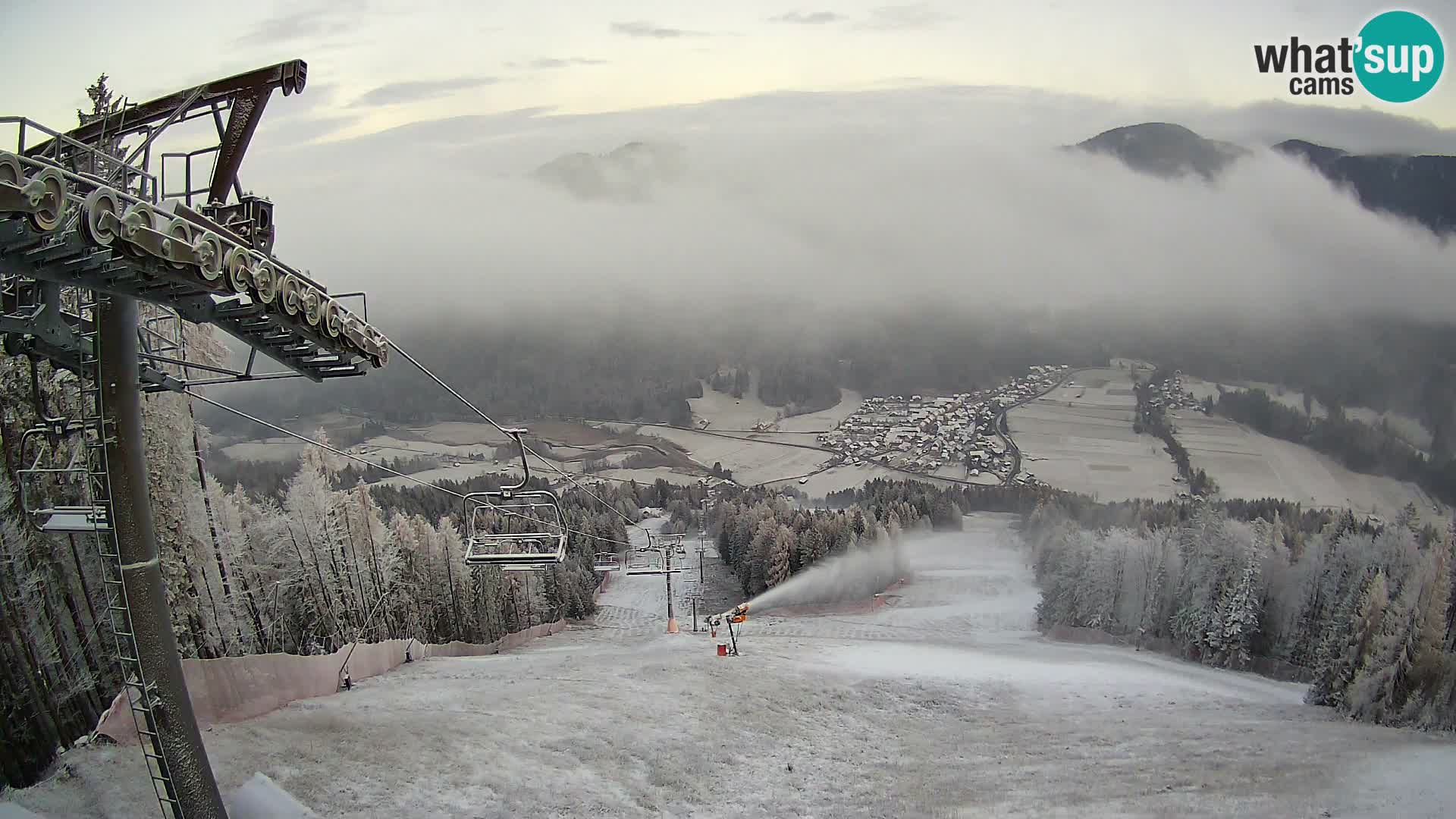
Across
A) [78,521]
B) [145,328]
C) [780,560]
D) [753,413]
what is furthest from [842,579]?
[78,521]

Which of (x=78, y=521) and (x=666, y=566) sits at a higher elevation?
(x=78, y=521)

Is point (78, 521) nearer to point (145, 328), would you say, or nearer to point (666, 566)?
point (145, 328)

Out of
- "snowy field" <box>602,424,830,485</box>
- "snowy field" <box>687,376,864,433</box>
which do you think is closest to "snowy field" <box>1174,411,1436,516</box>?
"snowy field" <box>602,424,830,485</box>

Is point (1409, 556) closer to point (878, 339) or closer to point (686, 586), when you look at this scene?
point (686, 586)

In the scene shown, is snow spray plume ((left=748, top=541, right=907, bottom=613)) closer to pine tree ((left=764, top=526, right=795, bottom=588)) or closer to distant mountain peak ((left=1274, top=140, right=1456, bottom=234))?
pine tree ((left=764, top=526, right=795, bottom=588))

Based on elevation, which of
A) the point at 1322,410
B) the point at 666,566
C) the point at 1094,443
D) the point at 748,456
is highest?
the point at 1322,410

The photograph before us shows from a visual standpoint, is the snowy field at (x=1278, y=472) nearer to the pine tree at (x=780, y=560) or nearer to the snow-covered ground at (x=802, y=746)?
the snow-covered ground at (x=802, y=746)

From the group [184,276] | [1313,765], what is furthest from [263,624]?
[1313,765]
